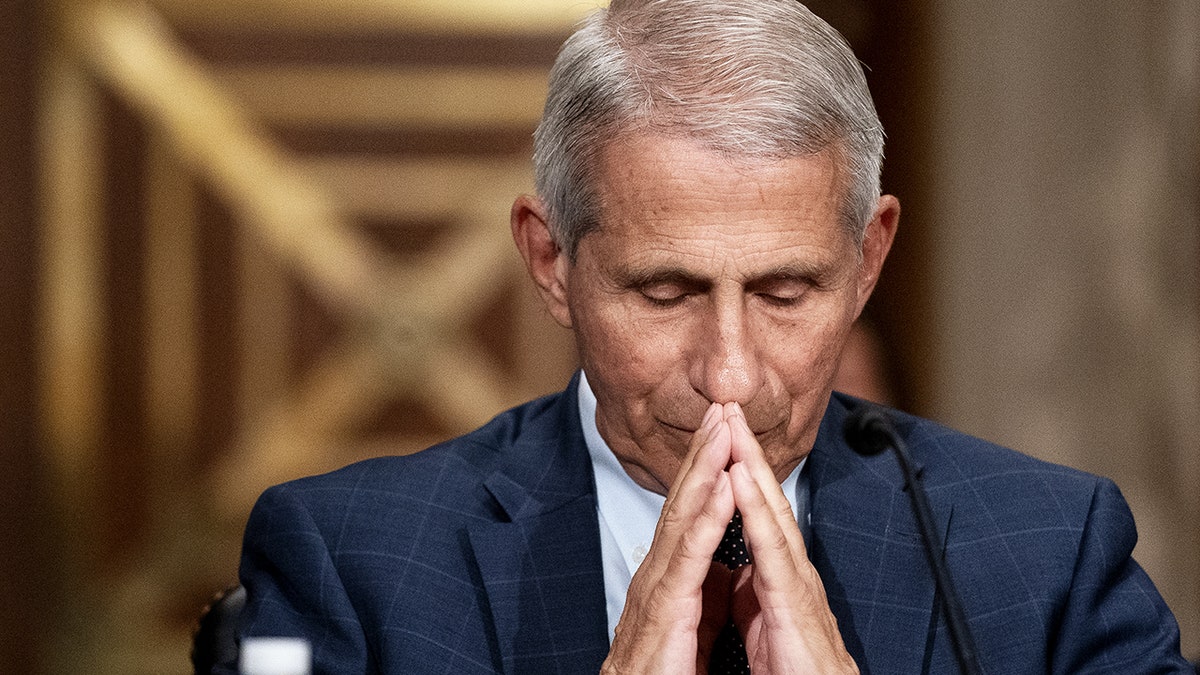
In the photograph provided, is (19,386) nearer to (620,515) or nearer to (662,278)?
(620,515)

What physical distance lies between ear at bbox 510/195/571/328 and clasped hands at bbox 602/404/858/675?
0.32m

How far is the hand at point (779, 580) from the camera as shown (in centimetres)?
166

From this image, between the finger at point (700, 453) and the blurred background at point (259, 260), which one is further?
the blurred background at point (259, 260)

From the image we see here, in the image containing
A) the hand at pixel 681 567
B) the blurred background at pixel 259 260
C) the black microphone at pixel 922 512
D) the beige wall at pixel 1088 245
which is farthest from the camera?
the blurred background at pixel 259 260

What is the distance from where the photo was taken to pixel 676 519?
5.54 ft

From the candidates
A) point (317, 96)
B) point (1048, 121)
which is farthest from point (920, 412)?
point (317, 96)

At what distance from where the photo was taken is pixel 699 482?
169 centimetres

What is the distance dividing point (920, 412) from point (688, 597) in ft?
9.91

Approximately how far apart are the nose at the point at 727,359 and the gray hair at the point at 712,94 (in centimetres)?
19

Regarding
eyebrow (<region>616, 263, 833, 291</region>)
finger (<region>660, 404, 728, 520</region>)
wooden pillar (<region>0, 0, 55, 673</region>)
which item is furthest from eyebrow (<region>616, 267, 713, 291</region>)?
wooden pillar (<region>0, 0, 55, 673</region>)

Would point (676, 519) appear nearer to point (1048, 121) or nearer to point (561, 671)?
point (561, 671)

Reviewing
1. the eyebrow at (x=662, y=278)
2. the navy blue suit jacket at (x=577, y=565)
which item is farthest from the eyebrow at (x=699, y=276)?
the navy blue suit jacket at (x=577, y=565)

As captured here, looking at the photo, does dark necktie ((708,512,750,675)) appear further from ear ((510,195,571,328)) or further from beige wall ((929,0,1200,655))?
beige wall ((929,0,1200,655))

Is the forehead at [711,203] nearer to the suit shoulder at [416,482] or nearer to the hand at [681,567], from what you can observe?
the hand at [681,567]
